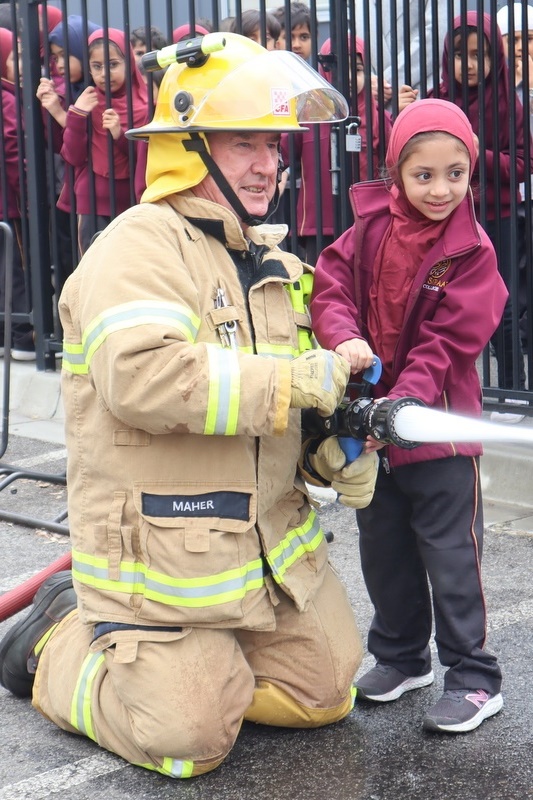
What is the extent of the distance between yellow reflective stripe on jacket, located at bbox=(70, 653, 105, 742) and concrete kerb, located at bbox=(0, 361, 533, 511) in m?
2.65

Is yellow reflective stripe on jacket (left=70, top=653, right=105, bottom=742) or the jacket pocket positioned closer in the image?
the jacket pocket

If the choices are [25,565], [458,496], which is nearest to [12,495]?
[25,565]

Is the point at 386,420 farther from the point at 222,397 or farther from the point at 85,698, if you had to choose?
the point at 85,698

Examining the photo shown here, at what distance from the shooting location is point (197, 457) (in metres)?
2.85

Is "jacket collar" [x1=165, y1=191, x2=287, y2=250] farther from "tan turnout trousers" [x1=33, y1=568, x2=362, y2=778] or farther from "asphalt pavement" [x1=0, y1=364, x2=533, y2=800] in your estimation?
"asphalt pavement" [x1=0, y1=364, x2=533, y2=800]

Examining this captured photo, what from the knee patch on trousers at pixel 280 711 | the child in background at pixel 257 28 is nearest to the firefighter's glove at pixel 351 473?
the knee patch on trousers at pixel 280 711

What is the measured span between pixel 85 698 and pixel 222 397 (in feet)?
3.04

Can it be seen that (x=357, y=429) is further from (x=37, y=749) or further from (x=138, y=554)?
(x=37, y=749)

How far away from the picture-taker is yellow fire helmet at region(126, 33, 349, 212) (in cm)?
287

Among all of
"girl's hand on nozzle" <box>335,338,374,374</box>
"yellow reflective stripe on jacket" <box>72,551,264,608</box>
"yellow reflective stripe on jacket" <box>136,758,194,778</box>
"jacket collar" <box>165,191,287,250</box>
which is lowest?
"yellow reflective stripe on jacket" <box>136,758,194,778</box>

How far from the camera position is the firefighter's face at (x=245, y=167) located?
116 inches

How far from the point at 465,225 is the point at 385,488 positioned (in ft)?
2.51

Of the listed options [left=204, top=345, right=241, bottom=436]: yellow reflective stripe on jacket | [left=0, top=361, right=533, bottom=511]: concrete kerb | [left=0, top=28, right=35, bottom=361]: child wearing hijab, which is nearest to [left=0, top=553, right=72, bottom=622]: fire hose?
[left=204, top=345, right=241, bottom=436]: yellow reflective stripe on jacket

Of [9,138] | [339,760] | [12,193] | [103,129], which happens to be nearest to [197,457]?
[339,760]
